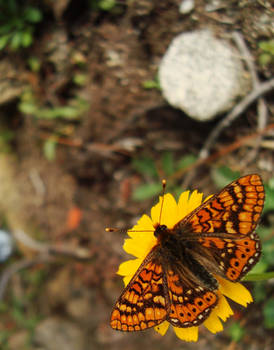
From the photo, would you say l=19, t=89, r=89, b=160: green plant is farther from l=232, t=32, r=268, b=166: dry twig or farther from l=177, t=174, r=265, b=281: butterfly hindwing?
l=177, t=174, r=265, b=281: butterfly hindwing

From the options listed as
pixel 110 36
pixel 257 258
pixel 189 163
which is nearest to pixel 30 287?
pixel 189 163

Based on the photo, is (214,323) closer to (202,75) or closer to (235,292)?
(235,292)

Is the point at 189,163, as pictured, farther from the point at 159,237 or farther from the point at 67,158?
the point at 67,158

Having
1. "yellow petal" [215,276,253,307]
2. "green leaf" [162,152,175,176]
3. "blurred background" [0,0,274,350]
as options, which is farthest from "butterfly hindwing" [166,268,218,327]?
"green leaf" [162,152,175,176]

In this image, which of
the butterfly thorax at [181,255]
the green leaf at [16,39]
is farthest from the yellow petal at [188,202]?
the green leaf at [16,39]

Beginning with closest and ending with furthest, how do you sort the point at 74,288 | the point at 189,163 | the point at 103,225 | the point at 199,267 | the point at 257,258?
the point at 257,258, the point at 199,267, the point at 189,163, the point at 103,225, the point at 74,288

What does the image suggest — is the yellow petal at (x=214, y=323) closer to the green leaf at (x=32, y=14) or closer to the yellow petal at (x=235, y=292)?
the yellow petal at (x=235, y=292)
